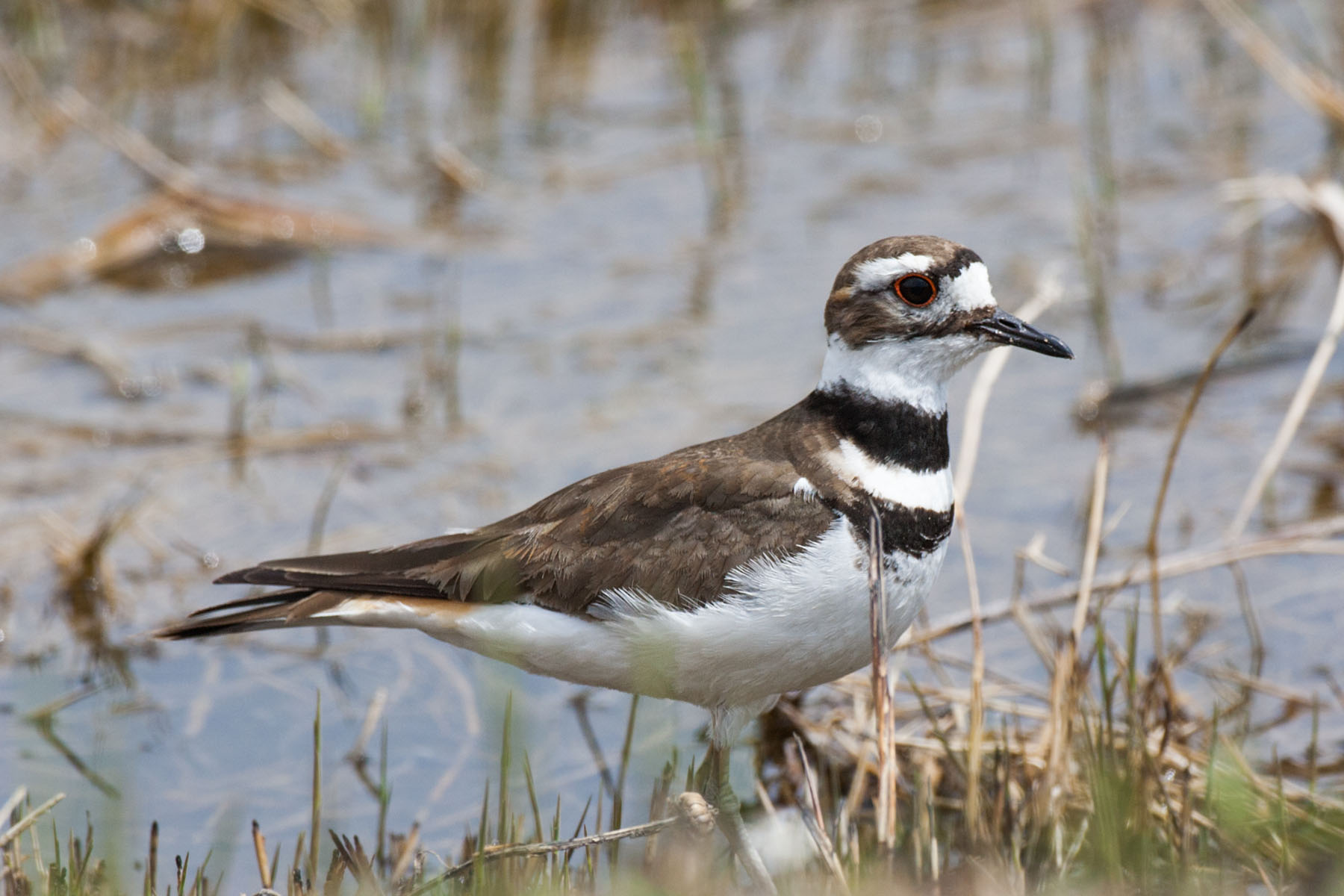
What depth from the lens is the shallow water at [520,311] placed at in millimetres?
6188

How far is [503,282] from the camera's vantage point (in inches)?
364

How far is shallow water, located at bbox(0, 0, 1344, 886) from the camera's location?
20.3 ft

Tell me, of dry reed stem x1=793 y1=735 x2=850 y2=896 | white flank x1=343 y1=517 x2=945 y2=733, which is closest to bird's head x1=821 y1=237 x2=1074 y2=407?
white flank x1=343 y1=517 x2=945 y2=733

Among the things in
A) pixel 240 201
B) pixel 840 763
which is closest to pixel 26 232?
pixel 240 201

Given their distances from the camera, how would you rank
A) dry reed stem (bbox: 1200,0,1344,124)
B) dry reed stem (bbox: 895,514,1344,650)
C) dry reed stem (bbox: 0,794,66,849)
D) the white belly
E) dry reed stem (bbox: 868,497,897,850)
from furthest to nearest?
dry reed stem (bbox: 1200,0,1344,124), dry reed stem (bbox: 895,514,1344,650), the white belly, dry reed stem (bbox: 0,794,66,849), dry reed stem (bbox: 868,497,897,850)

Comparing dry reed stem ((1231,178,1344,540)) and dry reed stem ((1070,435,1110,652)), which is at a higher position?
dry reed stem ((1231,178,1344,540))

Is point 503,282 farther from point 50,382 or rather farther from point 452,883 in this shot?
point 452,883

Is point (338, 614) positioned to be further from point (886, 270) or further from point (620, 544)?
point (886, 270)

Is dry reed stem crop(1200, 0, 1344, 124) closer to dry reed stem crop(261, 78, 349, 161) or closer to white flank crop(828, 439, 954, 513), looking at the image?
white flank crop(828, 439, 954, 513)

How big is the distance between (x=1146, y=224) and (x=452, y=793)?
218 inches

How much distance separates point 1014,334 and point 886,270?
0.40 metres

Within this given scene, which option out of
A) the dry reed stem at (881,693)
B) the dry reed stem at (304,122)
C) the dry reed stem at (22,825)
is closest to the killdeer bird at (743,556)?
the dry reed stem at (881,693)

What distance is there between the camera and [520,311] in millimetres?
8961

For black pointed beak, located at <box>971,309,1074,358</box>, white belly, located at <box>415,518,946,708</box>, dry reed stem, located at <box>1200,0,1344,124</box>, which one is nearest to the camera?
white belly, located at <box>415,518,946,708</box>
